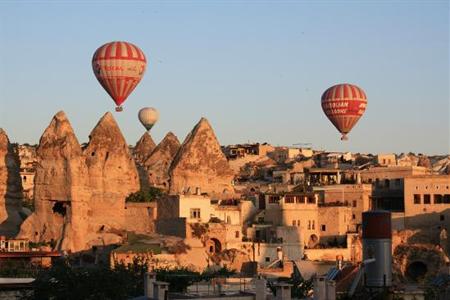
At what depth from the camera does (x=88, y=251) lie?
258ft

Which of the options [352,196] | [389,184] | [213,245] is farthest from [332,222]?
[213,245]

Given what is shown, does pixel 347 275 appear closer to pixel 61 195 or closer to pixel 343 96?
pixel 61 195

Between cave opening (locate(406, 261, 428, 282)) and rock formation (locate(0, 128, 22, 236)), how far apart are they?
2188 centimetres

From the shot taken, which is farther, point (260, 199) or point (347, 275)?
point (260, 199)

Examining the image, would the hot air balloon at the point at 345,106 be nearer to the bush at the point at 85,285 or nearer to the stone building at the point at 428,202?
the stone building at the point at 428,202

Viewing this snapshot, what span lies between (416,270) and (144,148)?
32106 mm

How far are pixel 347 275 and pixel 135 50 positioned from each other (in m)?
41.5

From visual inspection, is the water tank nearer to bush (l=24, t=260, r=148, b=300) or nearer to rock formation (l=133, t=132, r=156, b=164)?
bush (l=24, t=260, r=148, b=300)

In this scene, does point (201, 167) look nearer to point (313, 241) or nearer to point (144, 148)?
point (313, 241)

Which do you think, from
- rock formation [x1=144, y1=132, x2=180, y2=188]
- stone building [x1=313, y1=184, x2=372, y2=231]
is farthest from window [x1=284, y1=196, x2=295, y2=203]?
rock formation [x1=144, y1=132, x2=180, y2=188]

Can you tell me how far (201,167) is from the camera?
94.1 meters

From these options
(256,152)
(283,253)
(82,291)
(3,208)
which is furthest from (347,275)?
(256,152)

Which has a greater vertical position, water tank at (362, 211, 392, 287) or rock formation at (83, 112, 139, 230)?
rock formation at (83, 112, 139, 230)

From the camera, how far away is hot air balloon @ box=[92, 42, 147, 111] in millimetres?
87812
